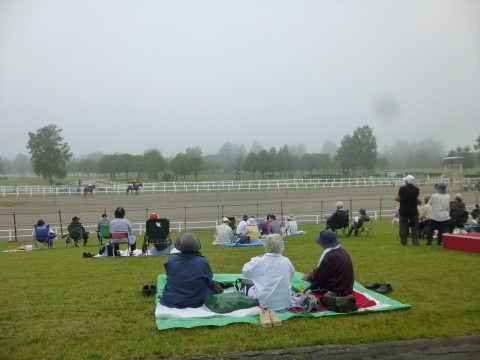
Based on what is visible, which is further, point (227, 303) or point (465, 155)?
point (465, 155)

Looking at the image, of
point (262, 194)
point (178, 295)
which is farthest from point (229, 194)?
point (178, 295)

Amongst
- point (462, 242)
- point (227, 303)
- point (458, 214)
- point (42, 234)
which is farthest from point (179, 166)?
point (227, 303)

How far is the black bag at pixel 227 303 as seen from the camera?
A: 5.57m

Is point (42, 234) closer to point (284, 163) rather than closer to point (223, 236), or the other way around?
point (223, 236)

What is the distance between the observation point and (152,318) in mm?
5469

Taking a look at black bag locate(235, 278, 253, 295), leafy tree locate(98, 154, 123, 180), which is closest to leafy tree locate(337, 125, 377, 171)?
leafy tree locate(98, 154, 123, 180)

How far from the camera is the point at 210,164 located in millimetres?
45344

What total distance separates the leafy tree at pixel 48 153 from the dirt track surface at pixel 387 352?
65393mm

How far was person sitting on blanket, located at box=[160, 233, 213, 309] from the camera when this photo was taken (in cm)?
576

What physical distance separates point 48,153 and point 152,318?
64830 millimetres

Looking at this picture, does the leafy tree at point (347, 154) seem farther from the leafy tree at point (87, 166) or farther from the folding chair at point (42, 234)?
the folding chair at point (42, 234)

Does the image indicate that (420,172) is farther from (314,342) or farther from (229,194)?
(314,342)

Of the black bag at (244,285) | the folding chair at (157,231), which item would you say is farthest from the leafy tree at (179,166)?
the black bag at (244,285)

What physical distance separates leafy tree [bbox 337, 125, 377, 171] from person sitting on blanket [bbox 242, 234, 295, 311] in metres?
46.1
